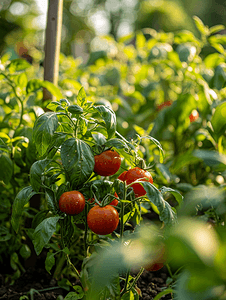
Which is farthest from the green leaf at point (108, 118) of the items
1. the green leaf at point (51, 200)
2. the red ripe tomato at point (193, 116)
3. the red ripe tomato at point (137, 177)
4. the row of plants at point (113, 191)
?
the red ripe tomato at point (193, 116)

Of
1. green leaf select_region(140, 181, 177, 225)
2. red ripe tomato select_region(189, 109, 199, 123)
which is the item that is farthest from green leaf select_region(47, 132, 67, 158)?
red ripe tomato select_region(189, 109, 199, 123)

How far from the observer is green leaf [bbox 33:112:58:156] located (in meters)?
0.71

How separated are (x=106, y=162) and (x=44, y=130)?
0.54ft

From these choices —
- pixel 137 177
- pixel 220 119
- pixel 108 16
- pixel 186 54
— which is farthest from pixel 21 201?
pixel 108 16

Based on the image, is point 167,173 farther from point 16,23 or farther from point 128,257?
point 16,23

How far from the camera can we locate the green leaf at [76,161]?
66 centimetres

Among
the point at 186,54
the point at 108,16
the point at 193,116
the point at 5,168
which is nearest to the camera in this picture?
the point at 5,168

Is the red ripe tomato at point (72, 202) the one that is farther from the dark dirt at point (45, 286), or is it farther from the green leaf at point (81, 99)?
the dark dirt at point (45, 286)

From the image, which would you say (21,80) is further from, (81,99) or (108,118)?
(108,118)

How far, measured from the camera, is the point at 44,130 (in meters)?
0.71

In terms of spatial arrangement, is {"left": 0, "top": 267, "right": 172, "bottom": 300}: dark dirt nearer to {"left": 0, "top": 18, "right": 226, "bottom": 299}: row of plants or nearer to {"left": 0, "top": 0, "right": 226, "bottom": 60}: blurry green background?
{"left": 0, "top": 18, "right": 226, "bottom": 299}: row of plants

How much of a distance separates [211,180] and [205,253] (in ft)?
3.83

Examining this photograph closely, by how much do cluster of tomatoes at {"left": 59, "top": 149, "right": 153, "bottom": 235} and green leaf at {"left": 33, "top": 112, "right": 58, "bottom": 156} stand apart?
12 centimetres

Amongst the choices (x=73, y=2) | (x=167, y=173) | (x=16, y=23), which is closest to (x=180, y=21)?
(x=73, y=2)
